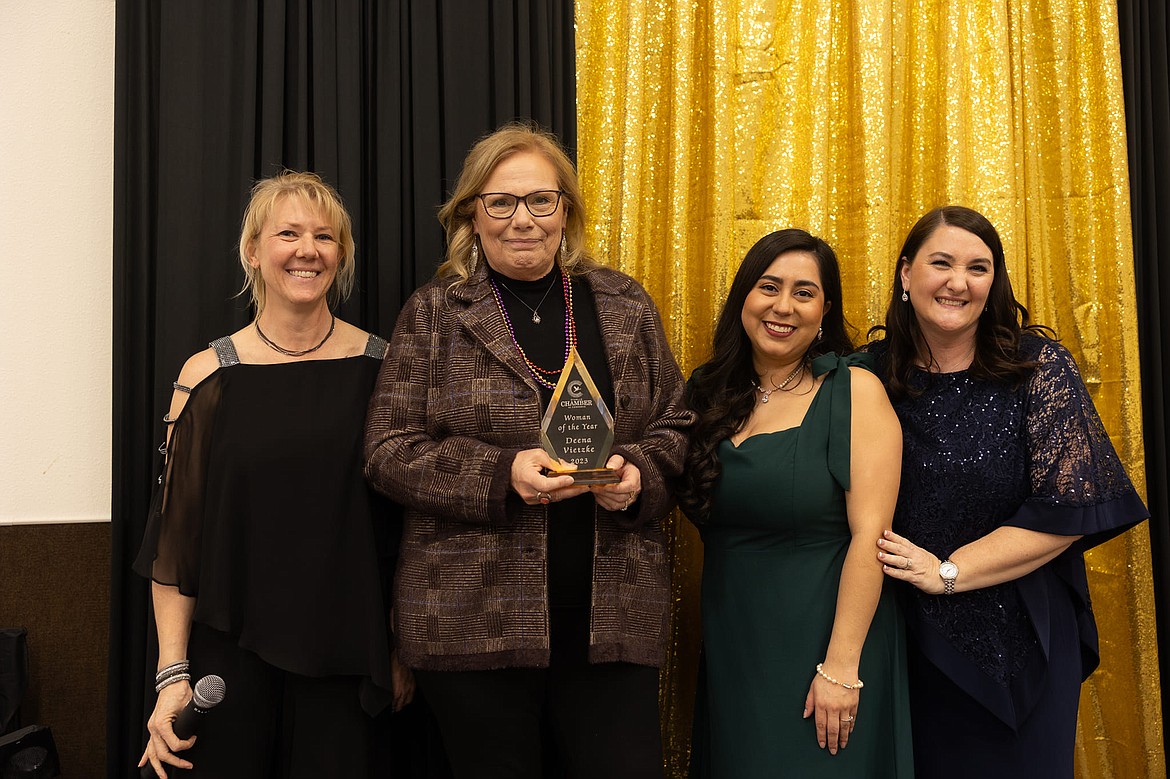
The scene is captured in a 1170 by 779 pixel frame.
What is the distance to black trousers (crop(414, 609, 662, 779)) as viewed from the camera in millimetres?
1639

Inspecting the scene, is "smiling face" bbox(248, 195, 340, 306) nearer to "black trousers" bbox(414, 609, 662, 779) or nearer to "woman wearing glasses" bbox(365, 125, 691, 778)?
"woman wearing glasses" bbox(365, 125, 691, 778)

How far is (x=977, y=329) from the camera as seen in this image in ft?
6.18

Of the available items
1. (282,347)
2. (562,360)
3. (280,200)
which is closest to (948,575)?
(562,360)

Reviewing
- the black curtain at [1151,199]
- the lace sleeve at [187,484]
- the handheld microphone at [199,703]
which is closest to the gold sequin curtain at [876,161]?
the black curtain at [1151,199]

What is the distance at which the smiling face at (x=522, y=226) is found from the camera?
1.76 metres

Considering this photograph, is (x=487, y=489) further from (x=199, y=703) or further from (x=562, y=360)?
(x=199, y=703)

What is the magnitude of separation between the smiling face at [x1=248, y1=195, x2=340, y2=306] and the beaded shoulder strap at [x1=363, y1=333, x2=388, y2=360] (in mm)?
156

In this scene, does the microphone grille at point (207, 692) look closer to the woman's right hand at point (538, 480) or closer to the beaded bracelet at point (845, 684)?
the woman's right hand at point (538, 480)

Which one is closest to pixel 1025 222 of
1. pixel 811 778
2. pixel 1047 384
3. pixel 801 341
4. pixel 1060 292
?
pixel 1060 292

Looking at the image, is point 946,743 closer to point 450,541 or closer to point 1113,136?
point 450,541

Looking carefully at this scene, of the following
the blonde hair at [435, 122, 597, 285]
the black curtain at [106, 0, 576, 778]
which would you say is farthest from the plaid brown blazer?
the black curtain at [106, 0, 576, 778]

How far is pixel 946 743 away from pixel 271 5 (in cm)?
236

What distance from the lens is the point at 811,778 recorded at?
1716 millimetres

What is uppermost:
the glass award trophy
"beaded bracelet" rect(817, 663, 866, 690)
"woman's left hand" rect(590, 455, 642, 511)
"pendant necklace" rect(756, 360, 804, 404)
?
"pendant necklace" rect(756, 360, 804, 404)
